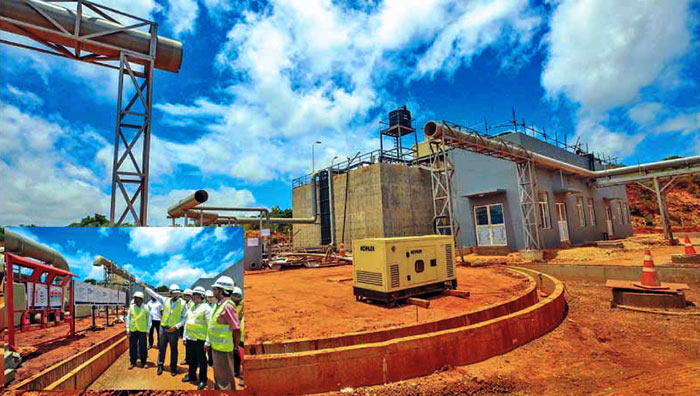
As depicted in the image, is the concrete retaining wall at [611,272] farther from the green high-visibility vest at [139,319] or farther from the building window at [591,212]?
the green high-visibility vest at [139,319]

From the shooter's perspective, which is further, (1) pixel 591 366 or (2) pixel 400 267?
(2) pixel 400 267

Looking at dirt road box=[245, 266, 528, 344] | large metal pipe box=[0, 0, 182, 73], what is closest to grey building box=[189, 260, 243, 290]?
dirt road box=[245, 266, 528, 344]

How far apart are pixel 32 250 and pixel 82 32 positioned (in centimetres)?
331

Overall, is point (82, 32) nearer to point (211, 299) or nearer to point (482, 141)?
point (211, 299)

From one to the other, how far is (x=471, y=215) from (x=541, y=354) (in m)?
16.7

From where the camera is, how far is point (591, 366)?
5.22m

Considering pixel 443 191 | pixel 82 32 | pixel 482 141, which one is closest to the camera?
pixel 82 32

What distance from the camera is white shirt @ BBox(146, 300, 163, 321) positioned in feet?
10.5

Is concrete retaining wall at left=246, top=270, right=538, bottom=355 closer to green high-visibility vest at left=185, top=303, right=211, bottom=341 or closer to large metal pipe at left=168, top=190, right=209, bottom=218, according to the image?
green high-visibility vest at left=185, top=303, right=211, bottom=341

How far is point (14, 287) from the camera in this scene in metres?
3.41

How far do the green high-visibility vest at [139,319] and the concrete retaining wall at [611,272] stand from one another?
1427 centimetres

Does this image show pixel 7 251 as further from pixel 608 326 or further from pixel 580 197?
pixel 580 197

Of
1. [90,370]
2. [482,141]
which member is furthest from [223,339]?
[482,141]

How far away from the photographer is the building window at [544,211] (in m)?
20.2
